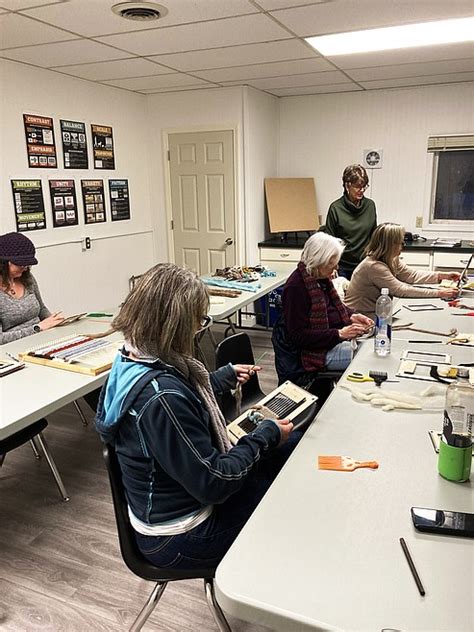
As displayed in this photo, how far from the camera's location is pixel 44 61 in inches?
153

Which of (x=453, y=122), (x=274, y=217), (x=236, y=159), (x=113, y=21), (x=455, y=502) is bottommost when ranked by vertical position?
(x=455, y=502)

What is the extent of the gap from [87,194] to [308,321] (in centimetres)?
293

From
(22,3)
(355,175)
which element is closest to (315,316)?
(22,3)

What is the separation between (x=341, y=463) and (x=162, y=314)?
65cm

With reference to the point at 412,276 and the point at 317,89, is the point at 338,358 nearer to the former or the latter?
the point at 412,276

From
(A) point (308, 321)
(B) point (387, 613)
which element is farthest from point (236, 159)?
(B) point (387, 613)

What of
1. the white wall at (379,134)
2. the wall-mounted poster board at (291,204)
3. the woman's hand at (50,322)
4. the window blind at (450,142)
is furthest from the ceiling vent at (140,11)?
the window blind at (450,142)

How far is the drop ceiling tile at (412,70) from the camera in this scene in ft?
13.8

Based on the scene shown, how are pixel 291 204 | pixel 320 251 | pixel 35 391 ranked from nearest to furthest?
pixel 35 391, pixel 320 251, pixel 291 204

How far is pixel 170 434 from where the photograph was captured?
4.18ft

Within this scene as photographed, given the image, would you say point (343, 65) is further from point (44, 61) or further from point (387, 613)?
point (387, 613)

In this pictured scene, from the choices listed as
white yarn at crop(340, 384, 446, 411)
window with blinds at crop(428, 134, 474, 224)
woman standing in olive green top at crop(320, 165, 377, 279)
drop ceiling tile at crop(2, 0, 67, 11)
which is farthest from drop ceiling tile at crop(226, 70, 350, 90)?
white yarn at crop(340, 384, 446, 411)

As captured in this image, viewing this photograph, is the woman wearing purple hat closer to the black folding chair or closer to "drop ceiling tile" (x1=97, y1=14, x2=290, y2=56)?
"drop ceiling tile" (x1=97, y1=14, x2=290, y2=56)

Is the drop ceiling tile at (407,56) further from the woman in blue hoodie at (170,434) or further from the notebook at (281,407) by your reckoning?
the woman in blue hoodie at (170,434)
